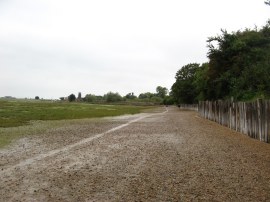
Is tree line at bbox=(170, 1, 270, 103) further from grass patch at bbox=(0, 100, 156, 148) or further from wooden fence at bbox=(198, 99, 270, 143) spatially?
grass patch at bbox=(0, 100, 156, 148)

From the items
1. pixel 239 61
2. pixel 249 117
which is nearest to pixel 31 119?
pixel 239 61

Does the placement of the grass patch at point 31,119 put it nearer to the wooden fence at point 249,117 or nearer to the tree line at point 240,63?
the wooden fence at point 249,117

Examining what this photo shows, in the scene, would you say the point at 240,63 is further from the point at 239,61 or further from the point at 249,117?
the point at 249,117

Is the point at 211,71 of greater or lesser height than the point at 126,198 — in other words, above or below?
above

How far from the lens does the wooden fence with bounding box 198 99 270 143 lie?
16.8 meters

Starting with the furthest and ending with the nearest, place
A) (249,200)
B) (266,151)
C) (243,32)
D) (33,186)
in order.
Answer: (243,32) → (266,151) → (33,186) → (249,200)

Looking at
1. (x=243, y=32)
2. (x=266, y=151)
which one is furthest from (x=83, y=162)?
(x=243, y=32)

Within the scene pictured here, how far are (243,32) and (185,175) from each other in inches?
1337

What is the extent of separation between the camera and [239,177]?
363 inches

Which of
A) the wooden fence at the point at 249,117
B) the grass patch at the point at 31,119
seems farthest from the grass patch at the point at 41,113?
the wooden fence at the point at 249,117

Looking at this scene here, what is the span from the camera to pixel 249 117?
1973cm

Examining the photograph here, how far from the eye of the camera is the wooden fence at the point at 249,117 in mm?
16761

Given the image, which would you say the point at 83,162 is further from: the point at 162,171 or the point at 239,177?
the point at 239,177

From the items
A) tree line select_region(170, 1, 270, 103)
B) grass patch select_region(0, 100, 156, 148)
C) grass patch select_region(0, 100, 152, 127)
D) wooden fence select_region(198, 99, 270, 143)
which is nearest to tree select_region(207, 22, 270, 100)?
tree line select_region(170, 1, 270, 103)
